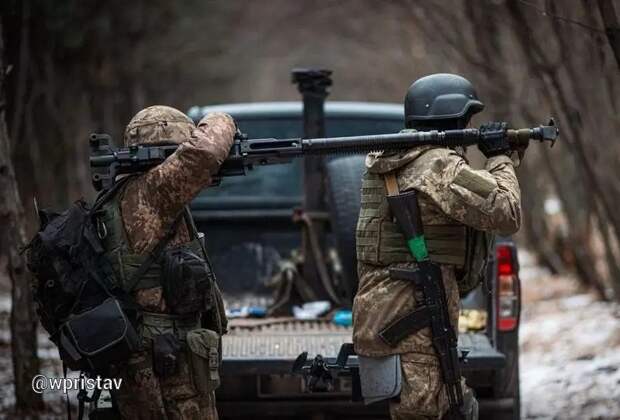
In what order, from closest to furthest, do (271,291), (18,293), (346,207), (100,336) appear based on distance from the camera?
(100,336)
(346,207)
(18,293)
(271,291)

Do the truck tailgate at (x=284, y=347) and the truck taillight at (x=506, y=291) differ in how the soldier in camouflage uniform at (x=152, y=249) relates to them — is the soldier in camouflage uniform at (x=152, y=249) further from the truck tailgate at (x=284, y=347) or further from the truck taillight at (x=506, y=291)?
the truck taillight at (x=506, y=291)

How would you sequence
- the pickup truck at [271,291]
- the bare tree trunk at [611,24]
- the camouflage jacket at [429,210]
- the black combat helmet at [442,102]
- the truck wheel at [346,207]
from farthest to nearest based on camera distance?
the truck wheel at [346,207] → the pickup truck at [271,291] → the bare tree trunk at [611,24] → the black combat helmet at [442,102] → the camouflage jacket at [429,210]

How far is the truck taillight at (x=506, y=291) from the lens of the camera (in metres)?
5.51

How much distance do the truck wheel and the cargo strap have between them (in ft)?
5.88

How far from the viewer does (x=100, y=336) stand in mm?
4090

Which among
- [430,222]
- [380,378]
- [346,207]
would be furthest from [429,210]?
[346,207]

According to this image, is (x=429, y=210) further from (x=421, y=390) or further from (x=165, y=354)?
(x=165, y=354)

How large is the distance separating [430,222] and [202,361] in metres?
0.97

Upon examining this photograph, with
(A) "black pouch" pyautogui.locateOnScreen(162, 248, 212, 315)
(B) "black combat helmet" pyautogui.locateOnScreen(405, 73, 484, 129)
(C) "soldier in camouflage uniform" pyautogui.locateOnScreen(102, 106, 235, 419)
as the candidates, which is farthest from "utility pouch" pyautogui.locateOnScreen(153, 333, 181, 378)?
(B) "black combat helmet" pyautogui.locateOnScreen(405, 73, 484, 129)

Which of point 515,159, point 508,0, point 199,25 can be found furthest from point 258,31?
point 515,159

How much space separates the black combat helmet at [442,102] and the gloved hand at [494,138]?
0.12 metres

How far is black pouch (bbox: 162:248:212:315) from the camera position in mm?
4172

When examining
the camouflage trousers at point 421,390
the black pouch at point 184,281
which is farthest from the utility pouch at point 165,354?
the camouflage trousers at point 421,390

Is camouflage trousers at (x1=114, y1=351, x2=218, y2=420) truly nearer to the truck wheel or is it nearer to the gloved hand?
the gloved hand
